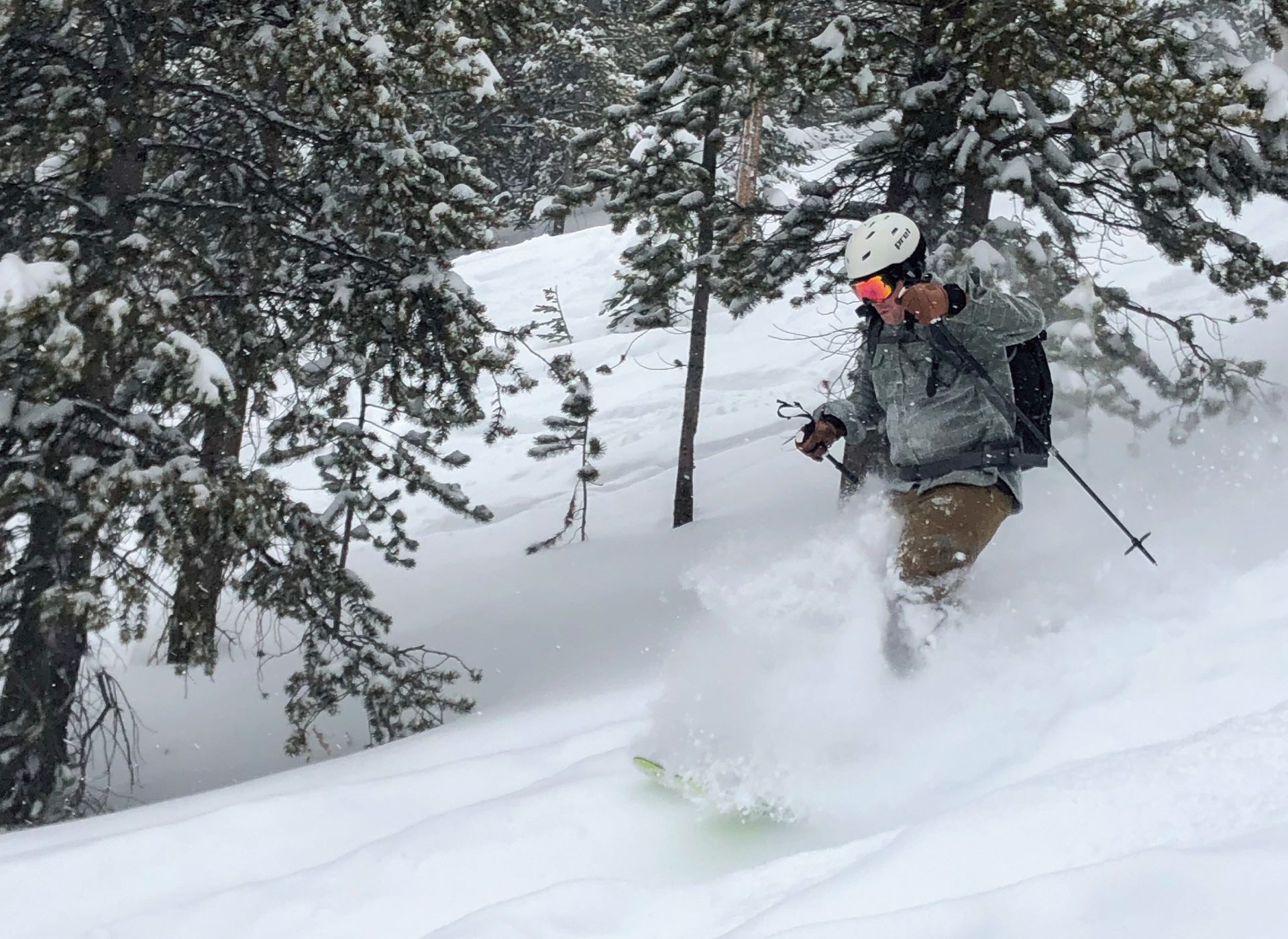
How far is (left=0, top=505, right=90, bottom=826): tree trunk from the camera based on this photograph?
21.8 ft

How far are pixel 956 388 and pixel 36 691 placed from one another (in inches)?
240

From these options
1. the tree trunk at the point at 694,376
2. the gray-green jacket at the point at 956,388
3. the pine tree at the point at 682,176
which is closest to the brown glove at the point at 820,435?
the gray-green jacket at the point at 956,388

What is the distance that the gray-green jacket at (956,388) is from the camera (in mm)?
5207

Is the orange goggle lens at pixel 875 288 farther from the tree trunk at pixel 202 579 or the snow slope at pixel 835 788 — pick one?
the tree trunk at pixel 202 579

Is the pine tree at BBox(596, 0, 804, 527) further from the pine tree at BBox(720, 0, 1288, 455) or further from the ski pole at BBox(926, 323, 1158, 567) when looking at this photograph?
the ski pole at BBox(926, 323, 1158, 567)

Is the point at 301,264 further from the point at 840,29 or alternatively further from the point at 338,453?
the point at 840,29

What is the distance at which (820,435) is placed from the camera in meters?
5.72

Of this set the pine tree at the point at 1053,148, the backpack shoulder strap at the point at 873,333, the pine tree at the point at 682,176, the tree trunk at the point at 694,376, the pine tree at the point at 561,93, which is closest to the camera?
the backpack shoulder strap at the point at 873,333

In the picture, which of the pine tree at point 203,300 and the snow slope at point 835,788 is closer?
the snow slope at point 835,788

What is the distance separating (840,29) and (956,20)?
891mm

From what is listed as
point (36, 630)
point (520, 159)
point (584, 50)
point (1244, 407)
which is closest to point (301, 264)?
point (36, 630)

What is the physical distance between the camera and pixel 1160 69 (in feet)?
23.7

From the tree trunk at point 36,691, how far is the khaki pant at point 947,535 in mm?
5075

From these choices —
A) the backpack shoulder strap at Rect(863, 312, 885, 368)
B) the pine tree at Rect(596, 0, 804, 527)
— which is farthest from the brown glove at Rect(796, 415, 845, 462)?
the pine tree at Rect(596, 0, 804, 527)
